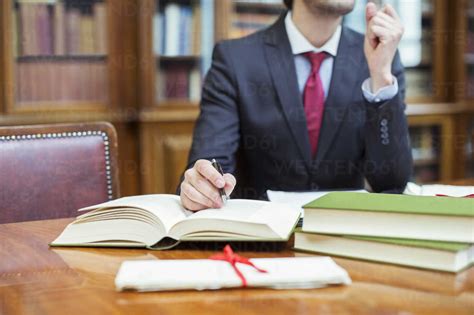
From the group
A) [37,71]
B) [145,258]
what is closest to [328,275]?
[145,258]

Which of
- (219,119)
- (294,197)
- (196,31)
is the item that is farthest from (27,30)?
(294,197)

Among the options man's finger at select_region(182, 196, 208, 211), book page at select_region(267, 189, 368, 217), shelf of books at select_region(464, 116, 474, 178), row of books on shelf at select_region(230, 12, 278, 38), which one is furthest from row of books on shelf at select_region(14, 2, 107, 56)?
shelf of books at select_region(464, 116, 474, 178)

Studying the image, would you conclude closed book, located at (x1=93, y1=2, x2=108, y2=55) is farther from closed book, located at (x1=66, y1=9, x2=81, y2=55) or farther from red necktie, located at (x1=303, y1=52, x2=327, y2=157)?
red necktie, located at (x1=303, y1=52, x2=327, y2=157)

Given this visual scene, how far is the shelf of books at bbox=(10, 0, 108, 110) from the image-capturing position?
128 inches

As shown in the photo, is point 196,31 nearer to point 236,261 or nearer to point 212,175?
point 212,175

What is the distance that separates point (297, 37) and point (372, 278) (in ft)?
3.98

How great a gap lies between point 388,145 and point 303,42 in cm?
42

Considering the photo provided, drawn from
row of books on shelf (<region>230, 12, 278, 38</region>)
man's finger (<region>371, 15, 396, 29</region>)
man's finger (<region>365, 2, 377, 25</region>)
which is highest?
row of books on shelf (<region>230, 12, 278, 38</region>)

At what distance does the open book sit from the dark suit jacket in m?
0.67

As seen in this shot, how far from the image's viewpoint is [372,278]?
0.92m

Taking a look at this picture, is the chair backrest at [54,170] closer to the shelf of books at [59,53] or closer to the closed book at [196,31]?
the shelf of books at [59,53]

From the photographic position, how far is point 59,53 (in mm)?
3352

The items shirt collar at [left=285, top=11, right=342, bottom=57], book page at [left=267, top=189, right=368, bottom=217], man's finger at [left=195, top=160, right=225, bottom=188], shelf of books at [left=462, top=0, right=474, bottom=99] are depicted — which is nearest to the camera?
man's finger at [left=195, top=160, right=225, bottom=188]

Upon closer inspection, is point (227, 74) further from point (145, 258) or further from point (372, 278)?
point (372, 278)
